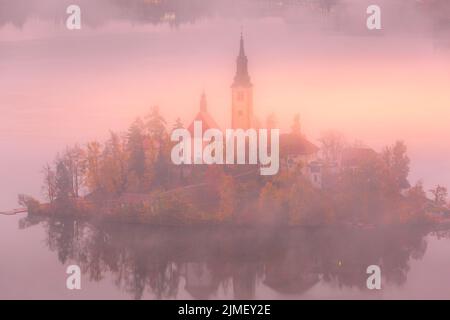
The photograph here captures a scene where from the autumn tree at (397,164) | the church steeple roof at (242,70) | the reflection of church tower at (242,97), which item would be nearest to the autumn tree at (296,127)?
the reflection of church tower at (242,97)

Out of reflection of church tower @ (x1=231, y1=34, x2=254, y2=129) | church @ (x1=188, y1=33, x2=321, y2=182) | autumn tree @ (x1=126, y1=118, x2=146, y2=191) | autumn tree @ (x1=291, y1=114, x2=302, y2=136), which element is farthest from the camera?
autumn tree @ (x1=291, y1=114, x2=302, y2=136)

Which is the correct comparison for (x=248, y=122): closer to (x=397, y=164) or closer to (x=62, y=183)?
(x=397, y=164)

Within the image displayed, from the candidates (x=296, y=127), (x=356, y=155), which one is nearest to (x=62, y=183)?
(x=296, y=127)

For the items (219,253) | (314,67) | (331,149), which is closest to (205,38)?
(314,67)

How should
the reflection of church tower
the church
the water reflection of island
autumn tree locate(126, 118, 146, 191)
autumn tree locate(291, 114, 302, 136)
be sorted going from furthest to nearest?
1. autumn tree locate(291, 114, 302, 136)
2. the reflection of church tower
3. the church
4. autumn tree locate(126, 118, 146, 191)
5. the water reflection of island

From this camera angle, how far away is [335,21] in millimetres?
14836

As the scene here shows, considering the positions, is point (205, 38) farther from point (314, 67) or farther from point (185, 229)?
point (185, 229)

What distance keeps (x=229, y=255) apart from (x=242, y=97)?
343 centimetres

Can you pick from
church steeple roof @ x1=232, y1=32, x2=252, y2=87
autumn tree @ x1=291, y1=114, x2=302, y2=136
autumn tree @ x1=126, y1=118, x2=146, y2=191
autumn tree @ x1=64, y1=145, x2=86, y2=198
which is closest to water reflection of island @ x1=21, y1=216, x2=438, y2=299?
autumn tree @ x1=64, y1=145, x2=86, y2=198

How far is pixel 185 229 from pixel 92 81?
3.82m

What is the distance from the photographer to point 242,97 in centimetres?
1480

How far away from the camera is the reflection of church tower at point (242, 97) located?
14.7 meters

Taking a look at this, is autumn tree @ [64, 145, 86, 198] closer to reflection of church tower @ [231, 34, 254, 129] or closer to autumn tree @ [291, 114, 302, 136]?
reflection of church tower @ [231, 34, 254, 129]

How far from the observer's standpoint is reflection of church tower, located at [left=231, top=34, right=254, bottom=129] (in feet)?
48.1
